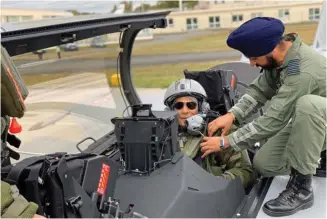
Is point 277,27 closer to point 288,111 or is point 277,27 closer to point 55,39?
point 288,111

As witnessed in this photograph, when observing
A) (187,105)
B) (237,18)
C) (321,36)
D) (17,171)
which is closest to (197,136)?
(187,105)

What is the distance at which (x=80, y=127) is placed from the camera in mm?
3311

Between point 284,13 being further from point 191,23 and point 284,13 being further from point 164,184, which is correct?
point 164,184

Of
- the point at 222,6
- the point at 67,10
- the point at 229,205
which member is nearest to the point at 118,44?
the point at 67,10

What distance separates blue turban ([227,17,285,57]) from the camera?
6.41ft

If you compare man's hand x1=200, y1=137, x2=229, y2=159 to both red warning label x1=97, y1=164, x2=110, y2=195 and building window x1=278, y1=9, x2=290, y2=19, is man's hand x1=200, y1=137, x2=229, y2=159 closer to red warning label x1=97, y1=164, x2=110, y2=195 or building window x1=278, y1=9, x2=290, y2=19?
red warning label x1=97, y1=164, x2=110, y2=195

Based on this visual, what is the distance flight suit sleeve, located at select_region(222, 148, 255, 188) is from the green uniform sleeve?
124 cm

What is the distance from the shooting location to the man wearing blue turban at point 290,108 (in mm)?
1966

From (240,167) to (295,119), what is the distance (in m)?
0.55

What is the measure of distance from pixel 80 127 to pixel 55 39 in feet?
4.21

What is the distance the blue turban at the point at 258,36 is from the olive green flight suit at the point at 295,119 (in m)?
0.14

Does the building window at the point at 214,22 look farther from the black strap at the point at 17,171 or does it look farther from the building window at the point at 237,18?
the black strap at the point at 17,171

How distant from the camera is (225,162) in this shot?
8.20 feet

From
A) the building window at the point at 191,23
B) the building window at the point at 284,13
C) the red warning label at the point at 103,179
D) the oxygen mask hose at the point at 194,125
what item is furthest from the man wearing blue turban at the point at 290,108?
the building window at the point at 191,23
